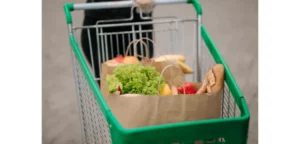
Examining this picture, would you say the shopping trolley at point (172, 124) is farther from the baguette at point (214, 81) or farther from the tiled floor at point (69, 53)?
the tiled floor at point (69, 53)

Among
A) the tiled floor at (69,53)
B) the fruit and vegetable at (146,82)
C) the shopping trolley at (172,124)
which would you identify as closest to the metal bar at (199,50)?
the shopping trolley at (172,124)

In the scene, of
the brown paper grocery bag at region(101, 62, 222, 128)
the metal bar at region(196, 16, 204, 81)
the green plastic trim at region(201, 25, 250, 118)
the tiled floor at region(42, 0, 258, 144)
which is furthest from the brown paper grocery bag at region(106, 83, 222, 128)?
the tiled floor at region(42, 0, 258, 144)

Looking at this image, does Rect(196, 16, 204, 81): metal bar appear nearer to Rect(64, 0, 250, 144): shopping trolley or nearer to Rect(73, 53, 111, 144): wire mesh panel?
Rect(64, 0, 250, 144): shopping trolley

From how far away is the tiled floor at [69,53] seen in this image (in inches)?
74.1

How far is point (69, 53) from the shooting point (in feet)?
6.35

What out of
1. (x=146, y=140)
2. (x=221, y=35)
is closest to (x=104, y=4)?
(x=146, y=140)

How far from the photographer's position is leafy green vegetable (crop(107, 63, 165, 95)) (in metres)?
1.27

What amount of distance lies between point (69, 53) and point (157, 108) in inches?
33.6

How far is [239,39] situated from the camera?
78.5 inches

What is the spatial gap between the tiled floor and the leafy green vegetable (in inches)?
24.7

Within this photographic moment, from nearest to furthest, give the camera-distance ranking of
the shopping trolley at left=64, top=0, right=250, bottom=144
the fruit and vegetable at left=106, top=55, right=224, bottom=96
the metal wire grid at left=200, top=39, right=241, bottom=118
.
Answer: the shopping trolley at left=64, top=0, right=250, bottom=144 → the fruit and vegetable at left=106, top=55, right=224, bottom=96 → the metal wire grid at left=200, top=39, right=241, bottom=118

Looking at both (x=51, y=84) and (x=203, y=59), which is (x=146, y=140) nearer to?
(x=203, y=59)

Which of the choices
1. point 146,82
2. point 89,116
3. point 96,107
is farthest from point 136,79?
point 89,116

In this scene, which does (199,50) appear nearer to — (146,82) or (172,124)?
(146,82)
